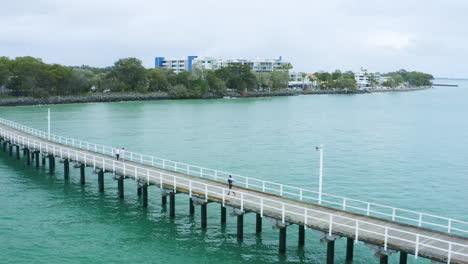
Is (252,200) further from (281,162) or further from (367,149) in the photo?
(367,149)

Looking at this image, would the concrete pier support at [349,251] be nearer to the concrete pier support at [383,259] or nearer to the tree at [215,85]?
the concrete pier support at [383,259]

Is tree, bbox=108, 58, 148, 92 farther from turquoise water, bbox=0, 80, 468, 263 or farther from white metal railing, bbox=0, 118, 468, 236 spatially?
white metal railing, bbox=0, 118, 468, 236

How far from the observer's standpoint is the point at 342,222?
76.5 ft

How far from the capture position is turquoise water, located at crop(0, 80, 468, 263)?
26.6 metres

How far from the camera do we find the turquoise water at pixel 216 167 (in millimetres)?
26641

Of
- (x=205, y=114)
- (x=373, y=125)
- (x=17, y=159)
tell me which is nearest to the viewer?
(x=17, y=159)

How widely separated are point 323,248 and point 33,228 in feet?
57.4

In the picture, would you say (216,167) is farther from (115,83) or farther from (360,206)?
(115,83)

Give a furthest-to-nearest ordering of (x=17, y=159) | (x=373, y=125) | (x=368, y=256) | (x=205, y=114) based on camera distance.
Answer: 1. (x=205, y=114)
2. (x=373, y=125)
3. (x=17, y=159)
4. (x=368, y=256)

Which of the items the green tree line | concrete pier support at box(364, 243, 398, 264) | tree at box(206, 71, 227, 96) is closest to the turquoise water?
concrete pier support at box(364, 243, 398, 264)

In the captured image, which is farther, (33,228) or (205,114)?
(205,114)

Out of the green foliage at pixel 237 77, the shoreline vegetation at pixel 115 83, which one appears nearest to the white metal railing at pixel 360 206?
the shoreline vegetation at pixel 115 83

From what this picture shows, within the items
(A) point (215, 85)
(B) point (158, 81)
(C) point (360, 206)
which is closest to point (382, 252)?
(C) point (360, 206)

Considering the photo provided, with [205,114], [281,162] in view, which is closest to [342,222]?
[281,162]
